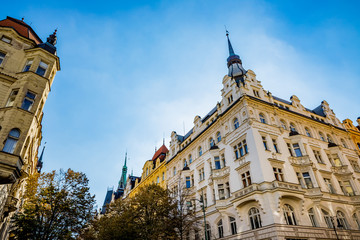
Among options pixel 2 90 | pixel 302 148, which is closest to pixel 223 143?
pixel 302 148

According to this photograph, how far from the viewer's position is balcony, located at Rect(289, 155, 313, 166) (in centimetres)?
2622

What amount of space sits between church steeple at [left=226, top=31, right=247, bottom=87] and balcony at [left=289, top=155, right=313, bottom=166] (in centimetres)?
1231

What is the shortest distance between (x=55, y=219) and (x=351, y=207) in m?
33.3

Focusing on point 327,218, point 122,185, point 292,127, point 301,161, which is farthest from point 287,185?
point 122,185

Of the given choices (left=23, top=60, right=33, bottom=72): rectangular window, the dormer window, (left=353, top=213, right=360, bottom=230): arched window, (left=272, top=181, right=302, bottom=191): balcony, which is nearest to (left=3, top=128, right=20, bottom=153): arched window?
the dormer window

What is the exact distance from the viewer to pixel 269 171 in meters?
23.8

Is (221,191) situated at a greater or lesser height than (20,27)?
lesser

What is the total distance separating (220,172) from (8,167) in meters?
22.1

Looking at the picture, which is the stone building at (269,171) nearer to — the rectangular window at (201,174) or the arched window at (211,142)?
the arched window at (211,142)

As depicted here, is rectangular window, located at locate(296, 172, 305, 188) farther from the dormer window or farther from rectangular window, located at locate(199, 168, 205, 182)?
the dormer window

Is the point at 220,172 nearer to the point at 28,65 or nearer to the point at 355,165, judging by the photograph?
the point at 355,165

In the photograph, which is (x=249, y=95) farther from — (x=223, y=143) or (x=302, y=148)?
(x=302, y=148)

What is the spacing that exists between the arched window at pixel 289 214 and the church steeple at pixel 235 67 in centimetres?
1698

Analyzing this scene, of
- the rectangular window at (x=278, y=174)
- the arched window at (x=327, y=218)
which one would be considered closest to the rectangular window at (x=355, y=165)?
the arched window at (x=327, y=218)
